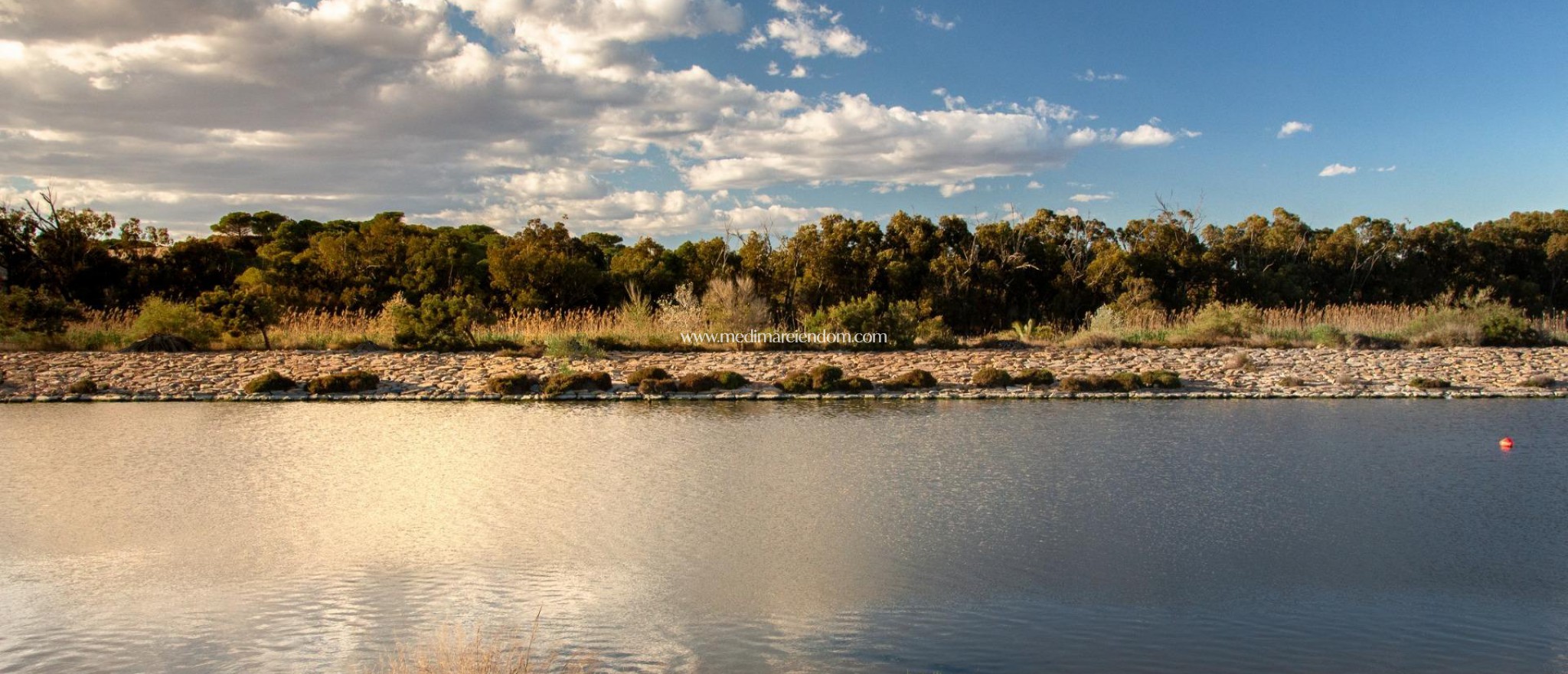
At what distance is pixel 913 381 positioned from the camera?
13.7 m

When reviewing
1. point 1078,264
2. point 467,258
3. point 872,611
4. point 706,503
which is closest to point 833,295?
point 1078,264

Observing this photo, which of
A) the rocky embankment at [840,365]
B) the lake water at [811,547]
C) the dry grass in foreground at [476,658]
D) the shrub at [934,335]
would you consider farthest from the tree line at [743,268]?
the dry grass in foreground at [476,658]

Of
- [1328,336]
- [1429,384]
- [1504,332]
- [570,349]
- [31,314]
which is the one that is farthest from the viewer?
[1504,332]

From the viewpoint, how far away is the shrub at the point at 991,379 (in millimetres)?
13680

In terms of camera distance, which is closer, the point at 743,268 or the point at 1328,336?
the point at 1328,336

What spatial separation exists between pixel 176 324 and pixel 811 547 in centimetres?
→ 1571

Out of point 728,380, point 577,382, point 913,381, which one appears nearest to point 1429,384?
point 913,381

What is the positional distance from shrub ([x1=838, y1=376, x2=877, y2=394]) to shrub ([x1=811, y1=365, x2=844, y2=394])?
8cm

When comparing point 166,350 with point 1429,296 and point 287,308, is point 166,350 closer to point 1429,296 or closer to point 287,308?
point 287,308

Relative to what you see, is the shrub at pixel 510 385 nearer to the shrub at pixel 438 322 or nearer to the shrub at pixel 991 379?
the shrub at pixel 438 322

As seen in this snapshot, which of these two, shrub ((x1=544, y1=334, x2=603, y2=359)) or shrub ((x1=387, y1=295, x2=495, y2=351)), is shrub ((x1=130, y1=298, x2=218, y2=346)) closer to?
shrub ((x1=387, y1=295, x2=495, y2=351))

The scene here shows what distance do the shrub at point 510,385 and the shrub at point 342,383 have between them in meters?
1.68

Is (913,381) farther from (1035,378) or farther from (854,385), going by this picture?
(1035,378)

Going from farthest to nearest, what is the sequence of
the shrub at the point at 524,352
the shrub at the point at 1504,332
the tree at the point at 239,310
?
the shrub at the point at 1504,332 < the tree at the point at 239,310 < the shrub at the point at 524,352
